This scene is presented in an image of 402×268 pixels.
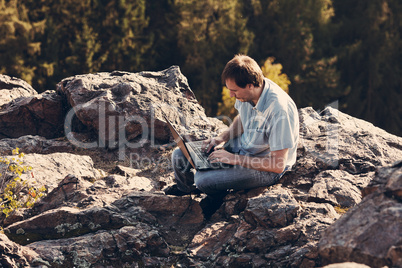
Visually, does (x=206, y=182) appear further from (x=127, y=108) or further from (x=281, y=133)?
(x=127, y=108)

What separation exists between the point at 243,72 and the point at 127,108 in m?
3.66

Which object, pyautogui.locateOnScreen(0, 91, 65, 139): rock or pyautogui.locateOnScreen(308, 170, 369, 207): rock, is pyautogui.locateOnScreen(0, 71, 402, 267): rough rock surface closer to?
pyautogui.locateOnScreen(308, 170, 369, 207): rock

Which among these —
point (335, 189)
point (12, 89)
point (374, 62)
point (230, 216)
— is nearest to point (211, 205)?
point (230, 216)

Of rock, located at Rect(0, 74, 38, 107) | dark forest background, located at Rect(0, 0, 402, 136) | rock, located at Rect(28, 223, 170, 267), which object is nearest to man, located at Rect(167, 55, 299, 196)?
rock, located at Rect(28, 223, 170, 267)

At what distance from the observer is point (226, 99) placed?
20.5 metres

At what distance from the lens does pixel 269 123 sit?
14.3 feet

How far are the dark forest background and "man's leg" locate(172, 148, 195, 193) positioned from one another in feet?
51.5

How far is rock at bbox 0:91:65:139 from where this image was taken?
783 centimetres

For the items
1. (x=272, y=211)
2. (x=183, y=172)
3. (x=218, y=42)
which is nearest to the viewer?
(x=272, y=211)

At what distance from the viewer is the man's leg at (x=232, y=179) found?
4488mm

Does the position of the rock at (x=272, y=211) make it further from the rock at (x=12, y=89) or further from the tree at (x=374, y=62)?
the tree at (x=374, y=62)

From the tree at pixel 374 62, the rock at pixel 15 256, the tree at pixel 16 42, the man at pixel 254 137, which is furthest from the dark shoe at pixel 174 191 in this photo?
the tree at pixel 374 62

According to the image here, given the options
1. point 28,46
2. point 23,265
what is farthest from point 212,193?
point 28,46

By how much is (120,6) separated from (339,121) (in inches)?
682
